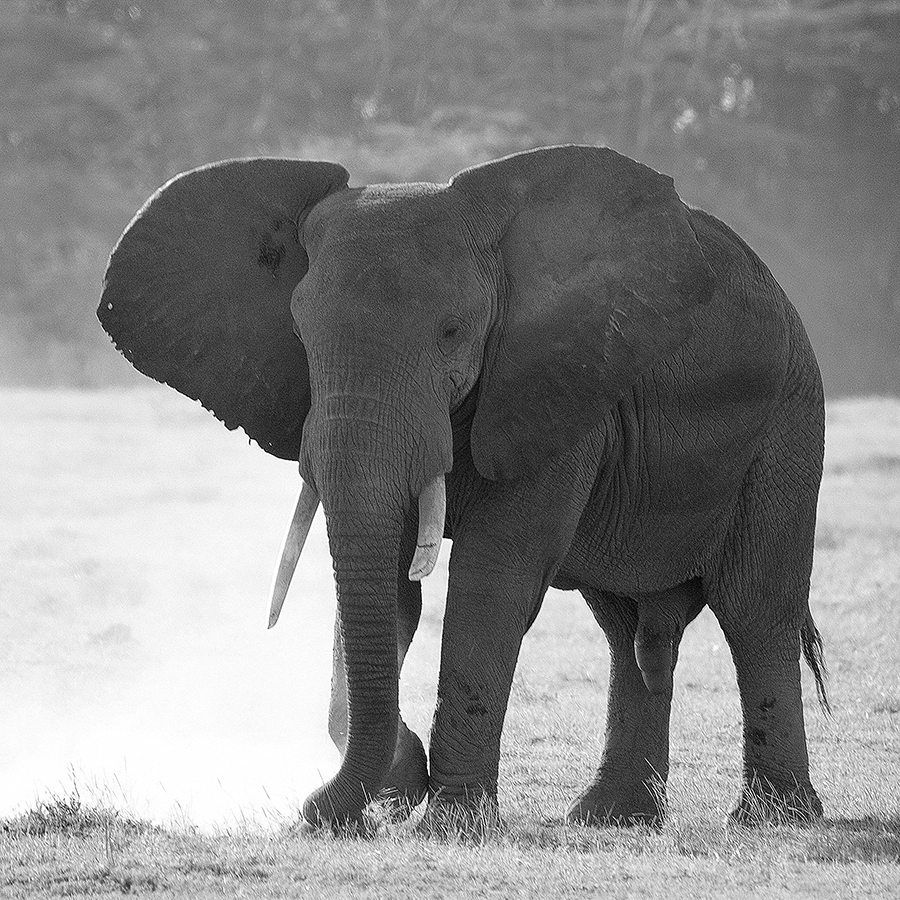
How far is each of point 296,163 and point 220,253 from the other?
1.43ft

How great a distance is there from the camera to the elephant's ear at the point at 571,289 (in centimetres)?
629

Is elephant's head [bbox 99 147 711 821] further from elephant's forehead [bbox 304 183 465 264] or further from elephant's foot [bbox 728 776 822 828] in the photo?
elephant's foot [bbox 728 776 822 828]

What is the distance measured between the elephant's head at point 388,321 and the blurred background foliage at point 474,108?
31423 mm

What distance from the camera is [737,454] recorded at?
733 centimetres

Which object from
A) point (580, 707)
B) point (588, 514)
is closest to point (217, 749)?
point (580, 707)

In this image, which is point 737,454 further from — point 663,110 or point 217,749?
point 663,110

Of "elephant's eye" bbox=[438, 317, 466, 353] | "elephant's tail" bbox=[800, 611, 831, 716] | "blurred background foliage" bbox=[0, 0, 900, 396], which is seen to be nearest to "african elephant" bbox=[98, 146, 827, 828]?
"elephant's eye" bbox=[438, 317, 466, 353]

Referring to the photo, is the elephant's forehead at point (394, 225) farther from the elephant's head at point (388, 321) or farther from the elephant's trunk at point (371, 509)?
the elephant's trunk at point (371, 509)

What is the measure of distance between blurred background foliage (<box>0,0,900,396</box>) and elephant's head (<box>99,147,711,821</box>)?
31.4 metres

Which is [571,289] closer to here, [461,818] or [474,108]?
[461,818]

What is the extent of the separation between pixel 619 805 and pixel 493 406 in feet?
6.79

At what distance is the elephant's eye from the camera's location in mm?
6012

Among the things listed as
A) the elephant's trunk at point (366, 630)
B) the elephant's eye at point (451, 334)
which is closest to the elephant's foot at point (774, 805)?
the elephant's trunk at point (366, 630)

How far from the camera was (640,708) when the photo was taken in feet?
25.7
